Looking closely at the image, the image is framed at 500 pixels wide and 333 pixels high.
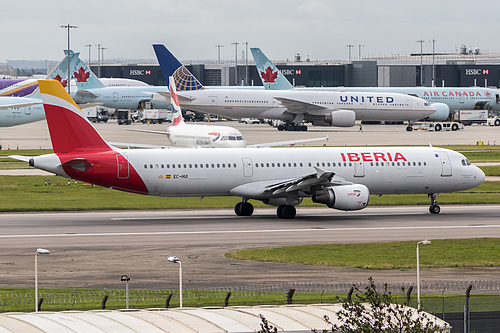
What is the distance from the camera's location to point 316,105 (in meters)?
118

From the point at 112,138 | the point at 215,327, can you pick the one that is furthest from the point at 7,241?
the point at 112,138

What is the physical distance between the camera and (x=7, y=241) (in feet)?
136

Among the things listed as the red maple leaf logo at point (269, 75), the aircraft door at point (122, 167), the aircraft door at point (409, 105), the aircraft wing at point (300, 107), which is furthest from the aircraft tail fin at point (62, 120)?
the red maple leaf logo at point (269, 75)

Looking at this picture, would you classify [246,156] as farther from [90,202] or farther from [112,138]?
[112,138]

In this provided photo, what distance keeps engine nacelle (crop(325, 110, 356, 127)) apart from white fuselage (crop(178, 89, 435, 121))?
134cm

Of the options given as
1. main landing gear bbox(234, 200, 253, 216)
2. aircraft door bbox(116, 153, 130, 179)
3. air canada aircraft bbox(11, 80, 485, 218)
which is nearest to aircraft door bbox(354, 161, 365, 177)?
air canada aircraft bbox(11, 80, 485, 218)

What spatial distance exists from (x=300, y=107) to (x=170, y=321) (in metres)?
99.9

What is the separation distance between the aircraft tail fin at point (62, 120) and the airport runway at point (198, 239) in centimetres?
411

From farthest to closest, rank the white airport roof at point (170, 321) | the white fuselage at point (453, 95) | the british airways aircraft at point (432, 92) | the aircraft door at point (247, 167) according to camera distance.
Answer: the british airways aircraft at point (432, 92) → the white fuselage at point (453, 95) → the aircraft door at point (247, 167) → the white airport roof at point (170, 321)

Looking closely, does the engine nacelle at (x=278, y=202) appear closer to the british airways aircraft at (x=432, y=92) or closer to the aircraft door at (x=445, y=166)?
the aircraft door at (x=445, y=166)

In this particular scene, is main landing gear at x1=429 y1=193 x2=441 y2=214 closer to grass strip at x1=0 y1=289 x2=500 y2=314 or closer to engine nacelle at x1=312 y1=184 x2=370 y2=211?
engine nacelle at x1=312 y1=184 x2=370 y2=211

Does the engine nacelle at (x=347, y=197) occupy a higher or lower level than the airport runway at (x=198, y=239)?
higher

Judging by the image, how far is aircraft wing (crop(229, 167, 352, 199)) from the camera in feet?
154

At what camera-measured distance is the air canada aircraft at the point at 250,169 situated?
46559 millimetres
